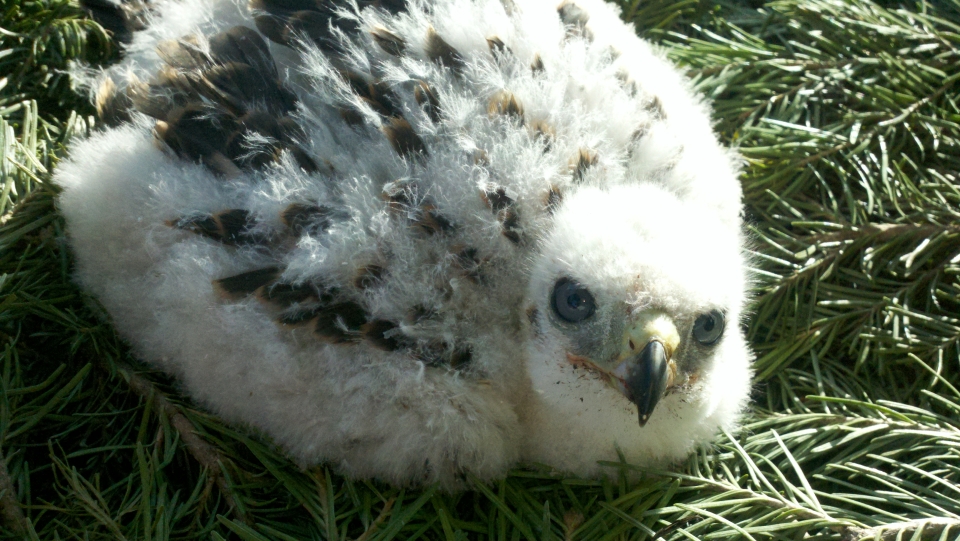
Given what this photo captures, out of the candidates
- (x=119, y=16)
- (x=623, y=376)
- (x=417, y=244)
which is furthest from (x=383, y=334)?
(x=119, y=16)

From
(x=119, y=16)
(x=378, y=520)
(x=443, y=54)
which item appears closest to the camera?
(x=378, y=520)

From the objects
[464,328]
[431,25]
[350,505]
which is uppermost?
[431,25]

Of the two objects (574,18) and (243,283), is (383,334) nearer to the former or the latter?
(243,283)

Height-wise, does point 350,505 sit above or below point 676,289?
below

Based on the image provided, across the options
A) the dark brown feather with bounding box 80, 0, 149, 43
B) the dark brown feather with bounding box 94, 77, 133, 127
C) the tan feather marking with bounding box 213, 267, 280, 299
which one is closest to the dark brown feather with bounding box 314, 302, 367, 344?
the tan feather marking with bounding box 213, 267, 280, 299

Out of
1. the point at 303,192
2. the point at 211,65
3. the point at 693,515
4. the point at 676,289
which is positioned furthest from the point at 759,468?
the point at 211,65

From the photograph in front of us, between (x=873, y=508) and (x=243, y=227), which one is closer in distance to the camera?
(x=873, y=508)

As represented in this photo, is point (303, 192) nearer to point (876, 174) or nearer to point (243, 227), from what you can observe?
point (243, 227)
